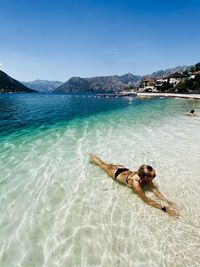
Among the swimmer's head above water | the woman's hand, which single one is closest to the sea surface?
the woman's hand

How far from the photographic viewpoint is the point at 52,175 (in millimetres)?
7238

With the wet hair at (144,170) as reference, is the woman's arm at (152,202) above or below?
below

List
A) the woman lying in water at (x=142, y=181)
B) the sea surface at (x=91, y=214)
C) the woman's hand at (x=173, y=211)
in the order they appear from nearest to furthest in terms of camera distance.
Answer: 1. the sea surface at (x=91, y=214)
2. the woman's hand at (x=173, y=211)
3. the woman lying in water at (x=142, y=181)

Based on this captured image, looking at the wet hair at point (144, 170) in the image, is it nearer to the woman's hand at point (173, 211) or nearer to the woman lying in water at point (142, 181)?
the woman lying in water at point (142, 181)

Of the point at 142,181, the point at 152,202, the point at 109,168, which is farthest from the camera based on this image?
the point at 109,168

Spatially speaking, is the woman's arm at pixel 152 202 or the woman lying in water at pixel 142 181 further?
the woman lying in water at pixel 142 181

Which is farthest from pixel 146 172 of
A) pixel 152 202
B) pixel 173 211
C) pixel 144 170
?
pixel 173 211

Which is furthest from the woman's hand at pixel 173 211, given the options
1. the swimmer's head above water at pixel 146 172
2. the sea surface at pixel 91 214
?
the swimmer's head above water at pixel 146 172

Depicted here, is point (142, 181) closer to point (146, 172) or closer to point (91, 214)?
point (146, 172)

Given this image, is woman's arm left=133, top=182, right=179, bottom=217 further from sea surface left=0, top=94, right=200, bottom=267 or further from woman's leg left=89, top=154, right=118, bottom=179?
woman's leg left=89, top=154, right=118, bottom=179

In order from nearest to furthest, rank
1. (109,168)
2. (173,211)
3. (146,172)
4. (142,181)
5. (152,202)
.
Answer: (173,211)
(152,202)
(146,172)
(142,181)
(109,168)

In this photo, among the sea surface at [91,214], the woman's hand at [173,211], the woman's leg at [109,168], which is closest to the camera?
the sea surface at [91,214]

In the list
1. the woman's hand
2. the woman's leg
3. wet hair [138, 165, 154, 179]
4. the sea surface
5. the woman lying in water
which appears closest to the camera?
the sea surface

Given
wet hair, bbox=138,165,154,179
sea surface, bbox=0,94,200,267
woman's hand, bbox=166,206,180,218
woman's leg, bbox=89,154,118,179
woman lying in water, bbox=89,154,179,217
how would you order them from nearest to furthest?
sea surface, bbox=0,94,200,267, woman's hand, bbox=166,206,180,218, woman lying in water, bbox=89,154,179,217, wet hair, bbox=138,165,154,179, woman's leg, bbox=89,154,118,179
